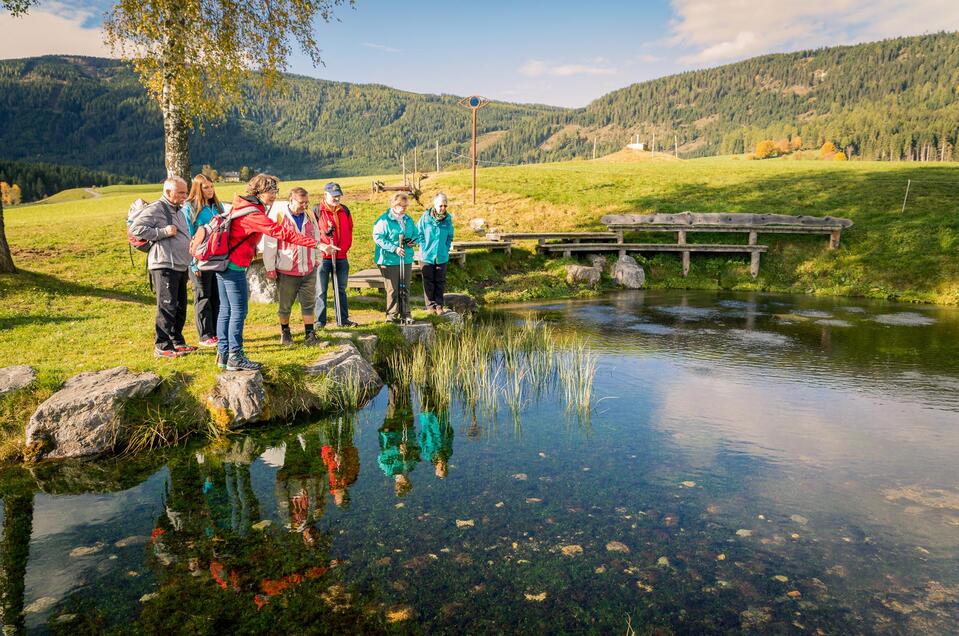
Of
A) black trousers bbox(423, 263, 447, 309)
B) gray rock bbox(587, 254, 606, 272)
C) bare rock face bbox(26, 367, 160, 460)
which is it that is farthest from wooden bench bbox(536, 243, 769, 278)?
bare rock face bbox(26, 367, 160, 460)

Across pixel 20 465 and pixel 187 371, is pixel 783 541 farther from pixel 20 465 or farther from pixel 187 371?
pixel 20 465

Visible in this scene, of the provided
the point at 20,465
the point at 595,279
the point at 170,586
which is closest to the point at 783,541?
the point at 170,586

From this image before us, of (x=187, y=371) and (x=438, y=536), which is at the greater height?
(x=187, y=371)

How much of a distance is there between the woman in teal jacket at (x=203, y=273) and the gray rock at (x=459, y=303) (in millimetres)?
5899

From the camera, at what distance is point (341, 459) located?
645cm

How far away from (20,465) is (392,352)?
522 centimetres

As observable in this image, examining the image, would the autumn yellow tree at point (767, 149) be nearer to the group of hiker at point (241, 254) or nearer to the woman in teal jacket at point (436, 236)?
the woman in teal jacket at point (436, 236)

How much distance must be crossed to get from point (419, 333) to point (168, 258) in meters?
4.31

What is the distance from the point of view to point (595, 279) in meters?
19.7

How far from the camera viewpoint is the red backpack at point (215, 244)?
7066mm

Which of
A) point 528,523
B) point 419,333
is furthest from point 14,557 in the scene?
point 419,333

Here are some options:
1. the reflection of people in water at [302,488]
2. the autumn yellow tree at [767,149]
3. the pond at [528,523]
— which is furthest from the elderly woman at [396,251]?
the autumn yellow tree at [767,149]

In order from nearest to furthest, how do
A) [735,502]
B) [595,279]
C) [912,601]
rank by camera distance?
1. [912,601]
2. [735,502]
3. [595,279]

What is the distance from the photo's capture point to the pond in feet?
13.0
